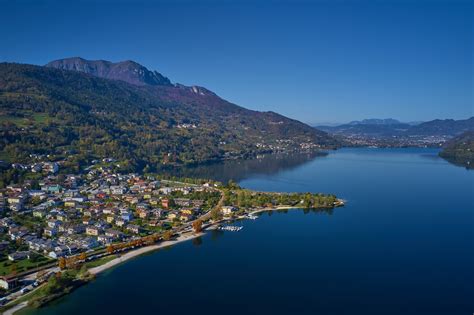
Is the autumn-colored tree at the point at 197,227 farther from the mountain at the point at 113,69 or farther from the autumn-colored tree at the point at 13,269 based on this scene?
the mountain at the point at 113,69

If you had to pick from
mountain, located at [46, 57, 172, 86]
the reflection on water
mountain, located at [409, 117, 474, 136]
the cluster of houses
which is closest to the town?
the cluster of houses

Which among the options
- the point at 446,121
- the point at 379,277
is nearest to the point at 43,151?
the point at 379,277

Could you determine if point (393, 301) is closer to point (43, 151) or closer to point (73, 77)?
point (43, 151)

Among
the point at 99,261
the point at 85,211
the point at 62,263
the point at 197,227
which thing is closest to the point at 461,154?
the point at 197,227

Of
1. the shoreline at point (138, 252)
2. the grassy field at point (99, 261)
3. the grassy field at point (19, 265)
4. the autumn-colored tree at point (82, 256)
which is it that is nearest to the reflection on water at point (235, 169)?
the shoreline at point (138, 252)

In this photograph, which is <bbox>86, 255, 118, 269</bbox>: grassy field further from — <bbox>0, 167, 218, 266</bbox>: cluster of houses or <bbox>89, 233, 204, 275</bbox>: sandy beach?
<bbox>0, 167, 218, 266</bbox>: cluster of houses
